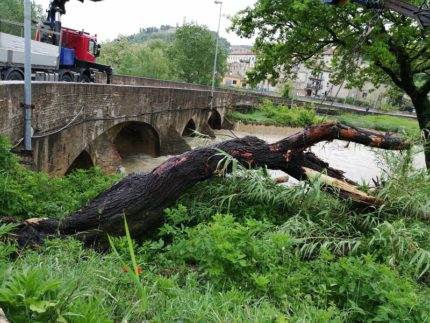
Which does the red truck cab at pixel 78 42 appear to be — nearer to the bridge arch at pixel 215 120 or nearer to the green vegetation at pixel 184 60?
the bridge arch at pixel 215 120

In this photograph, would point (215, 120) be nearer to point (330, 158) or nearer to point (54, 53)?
point (330, 158)

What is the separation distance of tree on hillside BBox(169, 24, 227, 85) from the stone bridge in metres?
25.3

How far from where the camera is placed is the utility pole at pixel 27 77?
575 centimetres

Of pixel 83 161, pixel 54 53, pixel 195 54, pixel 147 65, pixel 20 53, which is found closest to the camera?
pixel 20 53

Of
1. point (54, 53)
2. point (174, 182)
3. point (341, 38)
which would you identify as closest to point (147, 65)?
point (54, 53)

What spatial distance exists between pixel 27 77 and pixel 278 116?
28.9m

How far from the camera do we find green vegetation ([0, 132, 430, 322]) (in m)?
2.16

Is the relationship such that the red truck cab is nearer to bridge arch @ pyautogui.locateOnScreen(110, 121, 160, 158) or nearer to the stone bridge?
bridge arch @ pyautogui.locateOnScreen(110, 121, 160, 158)

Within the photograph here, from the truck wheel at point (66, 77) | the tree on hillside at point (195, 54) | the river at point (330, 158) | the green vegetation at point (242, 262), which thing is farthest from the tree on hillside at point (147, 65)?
the green vegetation at point (242, 262)

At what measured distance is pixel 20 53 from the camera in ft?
32.5

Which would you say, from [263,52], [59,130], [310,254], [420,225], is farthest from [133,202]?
[263,52]

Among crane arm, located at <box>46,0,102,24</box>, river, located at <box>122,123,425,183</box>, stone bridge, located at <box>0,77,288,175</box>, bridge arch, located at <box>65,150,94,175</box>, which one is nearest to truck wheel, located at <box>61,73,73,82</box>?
crane arm, located at <box>46,0,102,24</box>

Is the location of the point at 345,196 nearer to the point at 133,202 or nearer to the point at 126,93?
the point at 133,202

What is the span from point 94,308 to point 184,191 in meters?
2.77
